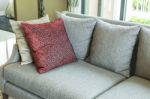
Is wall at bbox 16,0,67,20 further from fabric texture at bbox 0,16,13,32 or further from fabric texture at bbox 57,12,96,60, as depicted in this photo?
fabric texture at bbox 57,12,96,60

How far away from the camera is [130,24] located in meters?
2.12

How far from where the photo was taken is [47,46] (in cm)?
207

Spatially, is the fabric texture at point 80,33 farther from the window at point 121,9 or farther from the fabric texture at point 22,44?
the window at point 121,9

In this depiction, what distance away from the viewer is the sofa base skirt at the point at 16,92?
199 cm

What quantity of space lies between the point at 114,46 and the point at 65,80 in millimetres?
519

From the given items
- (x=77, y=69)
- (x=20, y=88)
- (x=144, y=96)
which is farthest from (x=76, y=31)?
(x=144, y=96)

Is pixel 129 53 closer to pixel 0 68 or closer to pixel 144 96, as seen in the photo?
pixel 144 96

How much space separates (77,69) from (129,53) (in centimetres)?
47

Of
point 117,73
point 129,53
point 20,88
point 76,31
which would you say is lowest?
point 20,88

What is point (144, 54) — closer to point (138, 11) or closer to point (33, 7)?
point (138, 11)

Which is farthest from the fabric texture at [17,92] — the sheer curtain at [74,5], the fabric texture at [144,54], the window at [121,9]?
the window at [121,9]

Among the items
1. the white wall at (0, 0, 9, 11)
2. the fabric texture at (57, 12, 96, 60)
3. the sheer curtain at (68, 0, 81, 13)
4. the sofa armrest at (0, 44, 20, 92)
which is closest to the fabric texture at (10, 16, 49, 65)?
the sofa armrest at (0, 44, 20, 92)

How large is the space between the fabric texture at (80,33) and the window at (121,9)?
1531mm

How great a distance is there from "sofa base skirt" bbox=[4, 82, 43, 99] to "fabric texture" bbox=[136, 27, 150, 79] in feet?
2.93
